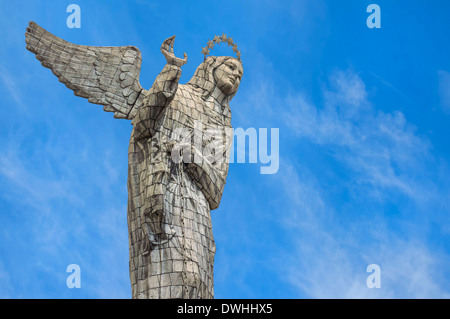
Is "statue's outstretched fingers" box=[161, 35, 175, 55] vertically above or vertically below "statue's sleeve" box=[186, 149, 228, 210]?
above

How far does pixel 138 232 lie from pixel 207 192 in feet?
5.04

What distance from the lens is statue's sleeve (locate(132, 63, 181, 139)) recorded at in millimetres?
19203

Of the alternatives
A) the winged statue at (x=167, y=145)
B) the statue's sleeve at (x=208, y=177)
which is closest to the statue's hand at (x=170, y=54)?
the winged statue at (x=167, y=145)

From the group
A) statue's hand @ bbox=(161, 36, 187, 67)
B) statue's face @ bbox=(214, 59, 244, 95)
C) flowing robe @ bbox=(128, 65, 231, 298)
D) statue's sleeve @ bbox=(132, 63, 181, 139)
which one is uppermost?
statue's face @ bbox=(214, 59, 244, 95)

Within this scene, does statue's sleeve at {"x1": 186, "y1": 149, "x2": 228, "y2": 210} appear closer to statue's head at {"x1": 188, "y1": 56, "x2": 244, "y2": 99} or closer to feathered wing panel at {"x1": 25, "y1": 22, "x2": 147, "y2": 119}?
feathered wing panel at {"x1": 25, "y1": 22, "x2": 147, "y2": 119}

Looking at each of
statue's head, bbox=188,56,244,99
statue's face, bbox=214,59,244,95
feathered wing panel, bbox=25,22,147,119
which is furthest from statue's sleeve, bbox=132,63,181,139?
statue's face, bbox=214,59,244,95

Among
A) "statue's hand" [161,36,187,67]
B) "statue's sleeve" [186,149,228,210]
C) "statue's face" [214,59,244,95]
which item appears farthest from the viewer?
"statue's face" [214,59,244,95]

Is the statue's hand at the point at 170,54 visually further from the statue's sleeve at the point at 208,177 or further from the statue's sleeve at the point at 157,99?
the statue's sleeve at the point at 208,177

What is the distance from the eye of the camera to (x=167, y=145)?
19688mm

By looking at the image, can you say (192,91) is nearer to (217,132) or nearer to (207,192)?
(217,132)

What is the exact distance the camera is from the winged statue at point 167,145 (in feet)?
62.1

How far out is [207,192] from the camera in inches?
794
